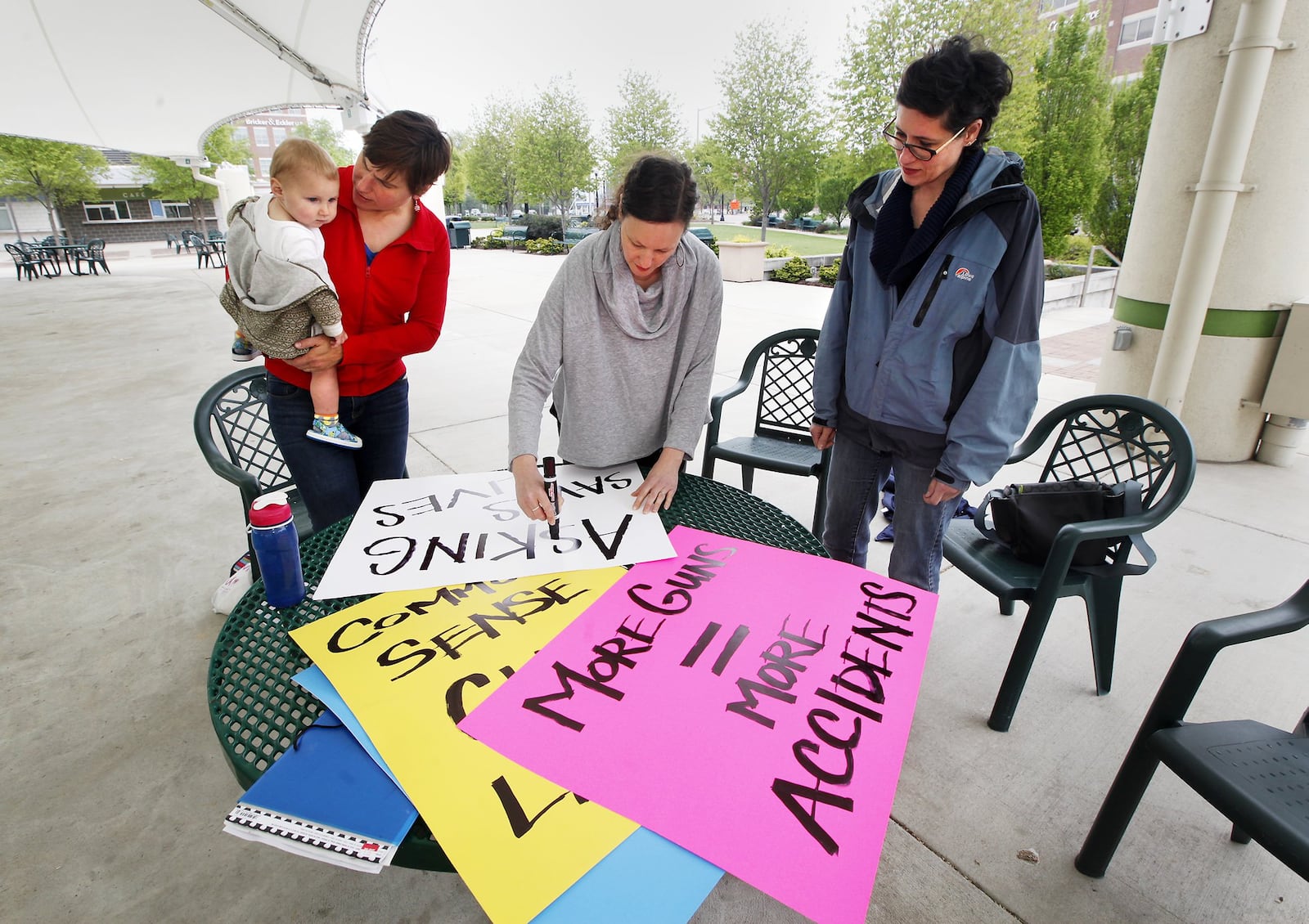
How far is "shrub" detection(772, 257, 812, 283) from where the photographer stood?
40.2ft

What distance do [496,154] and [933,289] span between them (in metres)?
36.5

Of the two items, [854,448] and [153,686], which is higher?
[854,448]

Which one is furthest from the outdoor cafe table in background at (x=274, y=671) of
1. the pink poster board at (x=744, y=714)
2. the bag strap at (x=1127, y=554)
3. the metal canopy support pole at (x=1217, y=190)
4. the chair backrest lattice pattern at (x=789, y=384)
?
the metal canopy support pole at (x=1217, y=190)

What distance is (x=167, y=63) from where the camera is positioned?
10750mm

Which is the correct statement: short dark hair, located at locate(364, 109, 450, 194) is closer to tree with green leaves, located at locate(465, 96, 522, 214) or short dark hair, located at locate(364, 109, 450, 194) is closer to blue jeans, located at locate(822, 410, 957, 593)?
blue jeans, located at locate(822, 410, 957, 593)

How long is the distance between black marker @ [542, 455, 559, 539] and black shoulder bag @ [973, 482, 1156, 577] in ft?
4.31

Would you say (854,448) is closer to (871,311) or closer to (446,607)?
(871,311)

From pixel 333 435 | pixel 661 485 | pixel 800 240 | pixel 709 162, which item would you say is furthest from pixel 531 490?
pixel 800 240

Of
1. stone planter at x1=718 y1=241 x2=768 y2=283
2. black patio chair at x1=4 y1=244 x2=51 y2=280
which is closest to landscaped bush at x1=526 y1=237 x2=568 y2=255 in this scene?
stone planter at x1=718 y1=241 x2=768 y2=283

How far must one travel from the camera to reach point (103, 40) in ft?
32.7

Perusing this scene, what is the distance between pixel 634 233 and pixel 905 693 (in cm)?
99

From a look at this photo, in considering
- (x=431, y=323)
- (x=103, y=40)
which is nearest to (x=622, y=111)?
(x=103, y=40)

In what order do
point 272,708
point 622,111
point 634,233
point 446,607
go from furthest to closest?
point 622,111 < point 634,233 < point 446,607 < point 272,708

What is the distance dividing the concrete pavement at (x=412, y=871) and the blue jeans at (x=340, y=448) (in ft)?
2.58
